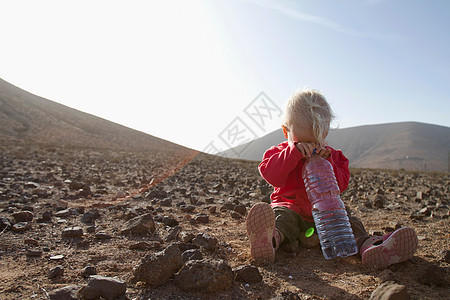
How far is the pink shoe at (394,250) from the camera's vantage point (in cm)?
207

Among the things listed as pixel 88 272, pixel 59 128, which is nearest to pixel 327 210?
pixel 88 272

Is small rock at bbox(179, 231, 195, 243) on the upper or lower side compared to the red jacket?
lower

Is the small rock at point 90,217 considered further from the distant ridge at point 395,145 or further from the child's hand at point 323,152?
the distant ridge at point 395,145

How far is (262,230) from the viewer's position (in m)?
2.17

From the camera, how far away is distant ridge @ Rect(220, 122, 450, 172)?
178ft

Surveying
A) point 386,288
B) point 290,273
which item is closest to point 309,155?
point 290,273

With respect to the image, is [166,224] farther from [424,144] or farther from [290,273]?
[424,144]

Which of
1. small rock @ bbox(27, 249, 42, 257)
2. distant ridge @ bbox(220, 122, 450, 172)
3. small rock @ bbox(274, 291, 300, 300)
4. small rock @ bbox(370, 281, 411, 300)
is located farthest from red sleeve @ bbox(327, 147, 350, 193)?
distant ridge @ bbox(220, 122, 450, 172)

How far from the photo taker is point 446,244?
9.12 feet

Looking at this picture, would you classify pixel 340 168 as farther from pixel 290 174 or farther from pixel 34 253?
pixel 34 253

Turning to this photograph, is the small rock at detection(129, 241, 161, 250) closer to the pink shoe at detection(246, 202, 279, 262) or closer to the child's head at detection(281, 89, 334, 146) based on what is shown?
the pink shoe at detection(246, 202, 279, 262)

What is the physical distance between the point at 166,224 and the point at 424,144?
2927 inches

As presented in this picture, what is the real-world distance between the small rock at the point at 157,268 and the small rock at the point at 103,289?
0.48 ft

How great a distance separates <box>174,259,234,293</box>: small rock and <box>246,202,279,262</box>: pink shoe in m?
0.48
